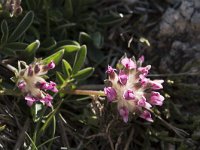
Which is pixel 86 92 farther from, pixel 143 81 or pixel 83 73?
pixel 143 81

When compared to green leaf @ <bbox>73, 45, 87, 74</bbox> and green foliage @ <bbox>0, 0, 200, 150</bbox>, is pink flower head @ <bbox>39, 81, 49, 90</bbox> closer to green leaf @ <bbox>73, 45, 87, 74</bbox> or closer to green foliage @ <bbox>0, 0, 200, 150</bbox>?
green foliage @ <bbox>0, 0, 200, 150</bbox>

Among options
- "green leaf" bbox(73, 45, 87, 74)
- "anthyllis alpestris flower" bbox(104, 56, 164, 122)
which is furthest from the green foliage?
"anthyllis alpestris flower" bbox(104, 56, 164, 122)

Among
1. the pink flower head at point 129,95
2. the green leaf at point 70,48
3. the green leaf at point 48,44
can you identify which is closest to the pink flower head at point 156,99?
the pink flower head at point 129,95

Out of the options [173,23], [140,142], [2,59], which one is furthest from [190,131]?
[2,59]

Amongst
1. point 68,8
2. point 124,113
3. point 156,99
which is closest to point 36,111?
point 124,113

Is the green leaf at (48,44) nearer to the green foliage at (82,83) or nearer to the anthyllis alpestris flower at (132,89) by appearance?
the green foliage at (82,83)

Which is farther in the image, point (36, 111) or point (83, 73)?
point (83, 73)
